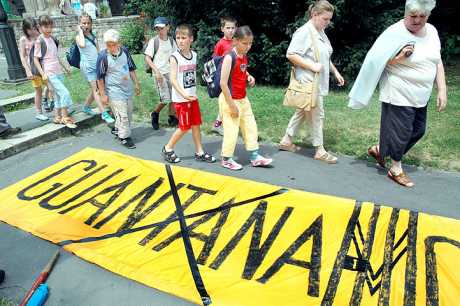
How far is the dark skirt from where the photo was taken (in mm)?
3984

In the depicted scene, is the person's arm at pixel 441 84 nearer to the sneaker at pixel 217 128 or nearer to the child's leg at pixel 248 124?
the child's leg at pixel 248 124

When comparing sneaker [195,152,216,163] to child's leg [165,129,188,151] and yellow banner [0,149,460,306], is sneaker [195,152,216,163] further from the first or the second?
yellow banner [0,149,460,306]

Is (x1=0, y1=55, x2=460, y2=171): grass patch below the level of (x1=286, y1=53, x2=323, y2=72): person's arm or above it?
below

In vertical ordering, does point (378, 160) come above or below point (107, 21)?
below

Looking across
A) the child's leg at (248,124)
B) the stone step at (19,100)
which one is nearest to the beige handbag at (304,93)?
the child's leg at (248,124)

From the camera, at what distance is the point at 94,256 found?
308 centimetres

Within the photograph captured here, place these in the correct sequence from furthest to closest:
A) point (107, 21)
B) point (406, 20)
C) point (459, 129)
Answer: point (107, 21) < point (459, 129) < point (406, 20)

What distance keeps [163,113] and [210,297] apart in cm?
482

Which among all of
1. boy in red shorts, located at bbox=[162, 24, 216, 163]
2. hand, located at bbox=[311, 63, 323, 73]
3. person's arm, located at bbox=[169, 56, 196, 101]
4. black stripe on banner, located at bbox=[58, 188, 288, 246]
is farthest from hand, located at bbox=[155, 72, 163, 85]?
black stripe on banner, located at bbox=[58, 188, 288, 246]

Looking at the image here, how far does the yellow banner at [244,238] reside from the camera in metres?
2.67

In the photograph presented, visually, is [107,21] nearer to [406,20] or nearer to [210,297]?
[406,20]

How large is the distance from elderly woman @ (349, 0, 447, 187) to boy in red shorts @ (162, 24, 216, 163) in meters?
1.90

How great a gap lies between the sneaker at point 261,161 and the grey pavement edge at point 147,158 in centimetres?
7

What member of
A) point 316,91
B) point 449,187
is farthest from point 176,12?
point 449,187
